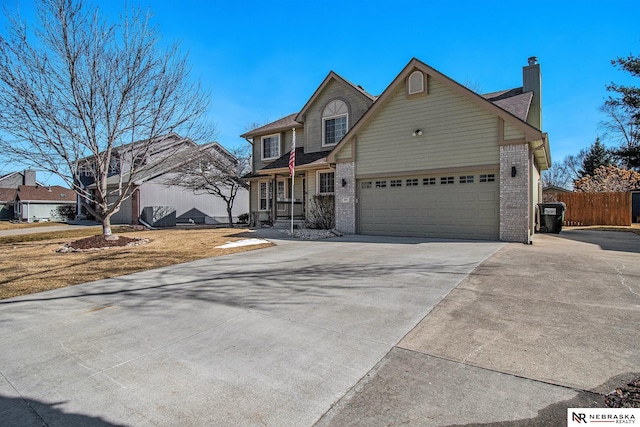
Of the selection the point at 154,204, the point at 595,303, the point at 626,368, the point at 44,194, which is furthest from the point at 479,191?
the point at 44,194

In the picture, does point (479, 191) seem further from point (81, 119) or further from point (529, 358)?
point (81, 119)

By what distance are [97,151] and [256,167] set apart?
9.86 metres

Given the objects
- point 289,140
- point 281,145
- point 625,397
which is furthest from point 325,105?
point 625,397

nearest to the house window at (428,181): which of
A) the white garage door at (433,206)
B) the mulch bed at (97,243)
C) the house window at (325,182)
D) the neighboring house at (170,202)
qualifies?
the white garage door at (433,206)

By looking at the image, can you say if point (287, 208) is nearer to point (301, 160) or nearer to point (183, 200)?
point (301, 160)

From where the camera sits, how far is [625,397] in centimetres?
221

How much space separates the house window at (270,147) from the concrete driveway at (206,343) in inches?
542

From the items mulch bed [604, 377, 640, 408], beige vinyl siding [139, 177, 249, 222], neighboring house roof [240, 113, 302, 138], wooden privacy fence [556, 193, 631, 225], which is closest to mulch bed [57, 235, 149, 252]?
neighboring house roof [240, 113, 302, 138]

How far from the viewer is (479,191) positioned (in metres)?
11.0

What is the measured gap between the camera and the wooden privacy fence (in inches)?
699

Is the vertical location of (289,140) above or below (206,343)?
above

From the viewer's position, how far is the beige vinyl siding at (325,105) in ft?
53.5

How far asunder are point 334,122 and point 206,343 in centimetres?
1534

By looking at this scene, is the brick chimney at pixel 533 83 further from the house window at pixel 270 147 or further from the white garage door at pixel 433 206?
the house window at pixel 270 147
